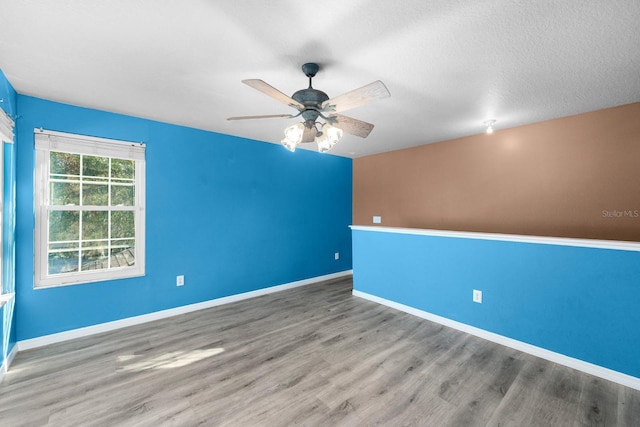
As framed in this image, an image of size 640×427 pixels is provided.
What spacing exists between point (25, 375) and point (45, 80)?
7.90 feet

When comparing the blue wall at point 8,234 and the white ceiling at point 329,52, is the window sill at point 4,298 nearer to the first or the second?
the blue wall at point 8,234

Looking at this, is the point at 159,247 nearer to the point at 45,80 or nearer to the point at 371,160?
the point at 45,80

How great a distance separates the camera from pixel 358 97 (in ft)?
5.44

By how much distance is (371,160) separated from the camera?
16.9ft

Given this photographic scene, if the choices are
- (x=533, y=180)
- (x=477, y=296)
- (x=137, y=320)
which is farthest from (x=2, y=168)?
(x=533, y=180)

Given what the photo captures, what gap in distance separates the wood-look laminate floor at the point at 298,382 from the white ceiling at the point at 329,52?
2.40 m

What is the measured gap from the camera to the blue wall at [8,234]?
219cm

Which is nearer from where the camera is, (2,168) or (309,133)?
(309,133)

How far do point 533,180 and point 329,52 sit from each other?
9.85 feet

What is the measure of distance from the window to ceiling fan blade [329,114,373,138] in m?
2.42

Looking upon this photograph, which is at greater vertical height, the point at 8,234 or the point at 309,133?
the point at 309,133

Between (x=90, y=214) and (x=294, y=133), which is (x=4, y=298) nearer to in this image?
(x=90, y=214)

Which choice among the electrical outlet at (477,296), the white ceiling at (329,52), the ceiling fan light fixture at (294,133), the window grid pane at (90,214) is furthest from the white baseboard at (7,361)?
the electrical outlet at (477,296)

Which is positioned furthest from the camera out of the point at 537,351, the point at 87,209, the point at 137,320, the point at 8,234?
the point at 137,320
